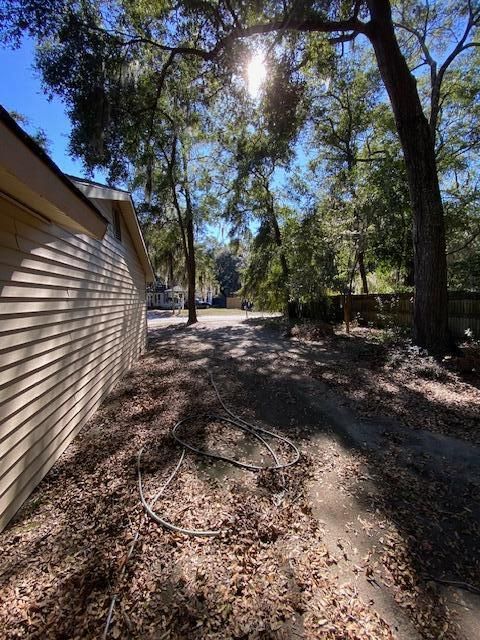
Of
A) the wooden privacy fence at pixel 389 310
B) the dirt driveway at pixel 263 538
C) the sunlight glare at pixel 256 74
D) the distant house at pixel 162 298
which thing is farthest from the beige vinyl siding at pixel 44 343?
the distant house at pixel 162 298

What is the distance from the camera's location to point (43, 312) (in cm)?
293

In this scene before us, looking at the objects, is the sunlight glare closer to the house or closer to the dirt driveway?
the house

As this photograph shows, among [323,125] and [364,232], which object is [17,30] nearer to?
[364,232]

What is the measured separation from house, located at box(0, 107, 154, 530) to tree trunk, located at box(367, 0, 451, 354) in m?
6.18

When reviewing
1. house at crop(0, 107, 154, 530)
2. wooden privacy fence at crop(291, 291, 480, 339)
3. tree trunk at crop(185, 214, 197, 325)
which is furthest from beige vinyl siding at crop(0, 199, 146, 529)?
tree trunk at crop(185, 214, 197, 325)

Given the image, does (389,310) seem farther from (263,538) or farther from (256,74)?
(263,538)

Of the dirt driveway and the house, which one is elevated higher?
the house

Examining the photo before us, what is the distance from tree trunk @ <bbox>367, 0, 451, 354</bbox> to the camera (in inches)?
259

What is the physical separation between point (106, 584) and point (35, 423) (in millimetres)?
1459

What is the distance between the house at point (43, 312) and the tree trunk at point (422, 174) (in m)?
6.18

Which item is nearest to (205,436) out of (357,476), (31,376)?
(357,476)

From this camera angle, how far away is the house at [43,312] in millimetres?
2223

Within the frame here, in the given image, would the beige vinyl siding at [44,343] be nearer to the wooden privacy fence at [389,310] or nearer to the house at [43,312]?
the house at [43,312]

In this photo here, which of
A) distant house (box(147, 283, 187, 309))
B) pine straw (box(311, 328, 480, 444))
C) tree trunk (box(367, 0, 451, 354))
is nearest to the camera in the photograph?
pine straw (box(311, 328, 480, 444))
